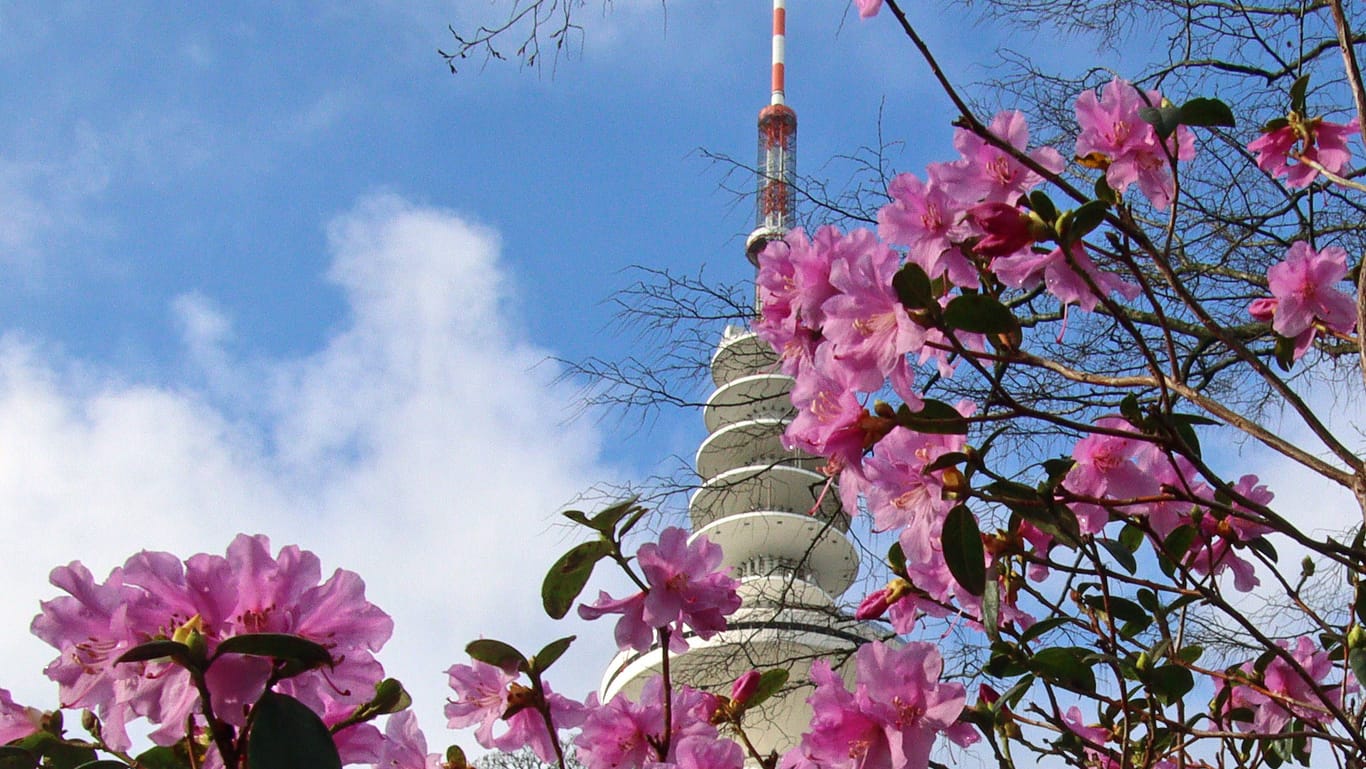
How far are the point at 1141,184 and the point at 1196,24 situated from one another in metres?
2.06

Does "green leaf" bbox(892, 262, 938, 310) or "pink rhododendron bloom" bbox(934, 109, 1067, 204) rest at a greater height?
"pink rhododendron bloom" bbox(934, 109, 1067, 204)

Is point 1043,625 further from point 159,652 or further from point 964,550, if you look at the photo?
point 159,652

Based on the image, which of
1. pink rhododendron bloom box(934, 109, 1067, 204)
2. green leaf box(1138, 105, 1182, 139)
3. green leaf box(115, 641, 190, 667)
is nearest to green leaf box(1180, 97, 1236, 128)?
green leaf box(1138, 105, 1182, 139)

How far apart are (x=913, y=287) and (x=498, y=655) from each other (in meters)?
0.47

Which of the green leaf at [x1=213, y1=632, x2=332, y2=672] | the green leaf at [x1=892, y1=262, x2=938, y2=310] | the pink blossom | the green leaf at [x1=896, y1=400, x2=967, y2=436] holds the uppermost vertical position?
the green leaf at [x1=892, y1=262, x2=938, y2=310]

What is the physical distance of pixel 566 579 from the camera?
42.9 inches

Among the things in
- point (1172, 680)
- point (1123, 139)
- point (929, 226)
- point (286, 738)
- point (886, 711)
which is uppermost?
point (1123, 139)

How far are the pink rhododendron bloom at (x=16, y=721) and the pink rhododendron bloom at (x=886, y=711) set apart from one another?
60 centimetres

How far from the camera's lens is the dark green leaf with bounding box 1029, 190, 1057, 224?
98 cm

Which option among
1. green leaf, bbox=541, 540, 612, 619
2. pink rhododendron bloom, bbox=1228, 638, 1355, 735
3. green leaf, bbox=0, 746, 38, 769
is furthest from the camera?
pink rhododendron bloom, bbox=1228, 638, 1355, 735

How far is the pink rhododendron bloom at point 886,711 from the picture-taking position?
39.6 inches

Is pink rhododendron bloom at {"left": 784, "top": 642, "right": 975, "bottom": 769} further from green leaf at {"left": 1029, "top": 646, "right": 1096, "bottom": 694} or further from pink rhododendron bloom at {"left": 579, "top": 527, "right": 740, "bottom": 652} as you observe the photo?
green leaf at {"left": 1029, "top": 646, "right": 1096, "bottom": 694}

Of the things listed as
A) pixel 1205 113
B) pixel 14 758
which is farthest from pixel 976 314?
pixel 14 758

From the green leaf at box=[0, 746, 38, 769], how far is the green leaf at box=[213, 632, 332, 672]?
27 cm
